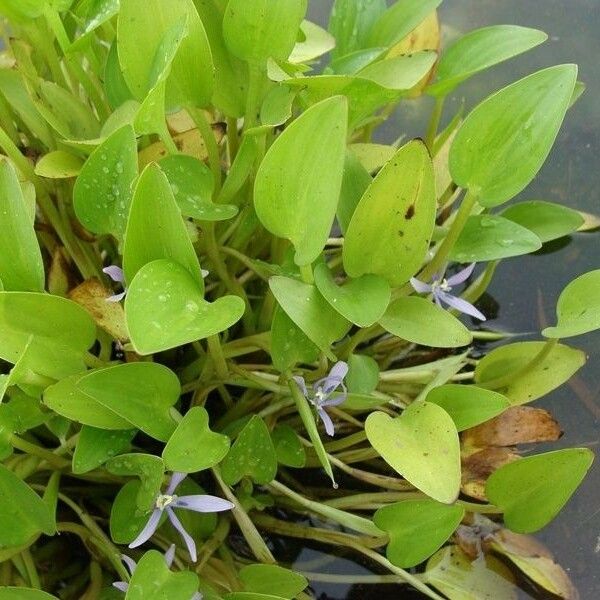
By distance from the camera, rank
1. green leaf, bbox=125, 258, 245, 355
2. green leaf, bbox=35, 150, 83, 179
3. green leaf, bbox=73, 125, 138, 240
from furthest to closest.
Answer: green leaf, bbox=35, 150, 83, 179, green leaf, bbox=73, 125, 138, 240, green leaf, bbox=125, 258, 245, 355

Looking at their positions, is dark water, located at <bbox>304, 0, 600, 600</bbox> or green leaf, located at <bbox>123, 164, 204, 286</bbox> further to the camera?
dark water, located at <bbox>304, 0, 600, 600</bbox>

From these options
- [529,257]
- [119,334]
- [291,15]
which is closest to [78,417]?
[119,334]

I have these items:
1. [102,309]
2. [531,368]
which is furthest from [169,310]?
[531,368]

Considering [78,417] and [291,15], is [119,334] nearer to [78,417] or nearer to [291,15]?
[78,417]

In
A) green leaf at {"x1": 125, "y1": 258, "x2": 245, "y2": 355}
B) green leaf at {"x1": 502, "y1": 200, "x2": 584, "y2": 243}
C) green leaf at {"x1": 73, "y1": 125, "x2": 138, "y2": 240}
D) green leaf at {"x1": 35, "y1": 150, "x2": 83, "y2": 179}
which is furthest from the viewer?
green leaf at {"x1": 502, "y1": 200, "x2": 584, "y2": 243}

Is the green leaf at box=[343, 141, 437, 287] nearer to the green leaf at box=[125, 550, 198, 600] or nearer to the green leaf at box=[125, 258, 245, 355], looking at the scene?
the green leaf at box=[125, 258, 245, 355]

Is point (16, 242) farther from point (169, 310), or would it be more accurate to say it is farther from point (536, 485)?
point (536, 485)

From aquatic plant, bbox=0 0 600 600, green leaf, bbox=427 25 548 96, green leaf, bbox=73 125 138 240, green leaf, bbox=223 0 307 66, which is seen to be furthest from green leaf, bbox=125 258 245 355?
green leaf, bbox=427 25 548 96
